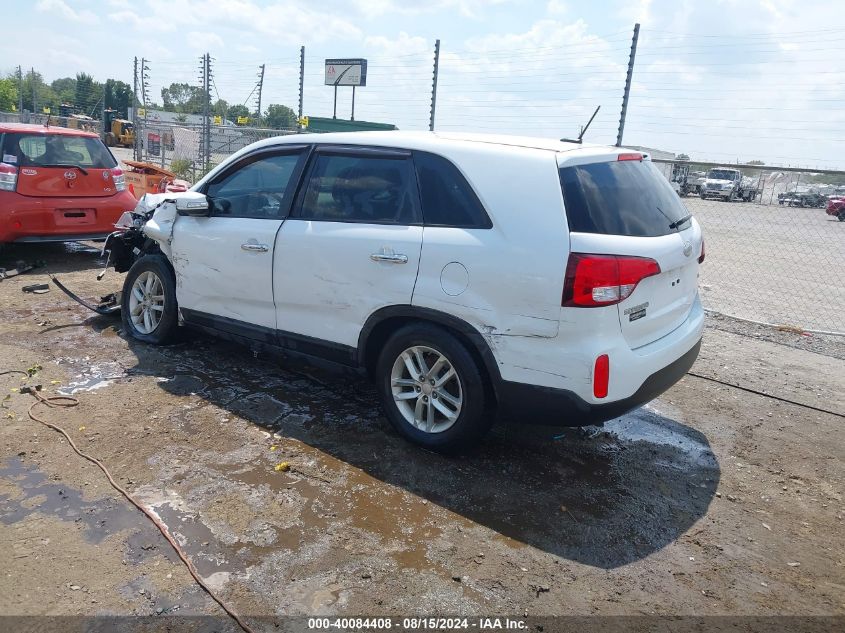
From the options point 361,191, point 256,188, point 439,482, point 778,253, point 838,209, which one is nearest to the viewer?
point 439,482

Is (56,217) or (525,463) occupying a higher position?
(56,217)

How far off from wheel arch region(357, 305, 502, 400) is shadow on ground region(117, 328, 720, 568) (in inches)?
11.6

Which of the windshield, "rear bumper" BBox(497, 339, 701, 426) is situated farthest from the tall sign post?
the windshield

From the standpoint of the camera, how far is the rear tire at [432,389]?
12.6 feet

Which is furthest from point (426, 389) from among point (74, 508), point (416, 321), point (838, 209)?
point (838, 209)

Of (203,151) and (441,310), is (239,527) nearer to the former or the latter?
(441,310)

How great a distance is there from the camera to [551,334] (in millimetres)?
3500

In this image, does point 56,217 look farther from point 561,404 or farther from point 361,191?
point 561,404

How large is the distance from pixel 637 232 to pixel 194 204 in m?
3.22

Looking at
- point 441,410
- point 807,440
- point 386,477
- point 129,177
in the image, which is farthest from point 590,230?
point 129,177

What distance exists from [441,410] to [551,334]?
2.91ft

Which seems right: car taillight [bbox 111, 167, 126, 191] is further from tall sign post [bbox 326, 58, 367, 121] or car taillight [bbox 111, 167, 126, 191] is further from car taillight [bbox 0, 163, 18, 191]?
tall sign post [bbox 326, 58, 367, 121]

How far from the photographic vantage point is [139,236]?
6285 mm

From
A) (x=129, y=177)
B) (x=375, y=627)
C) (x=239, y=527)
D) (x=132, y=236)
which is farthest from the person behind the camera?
(x=129, y=177)
